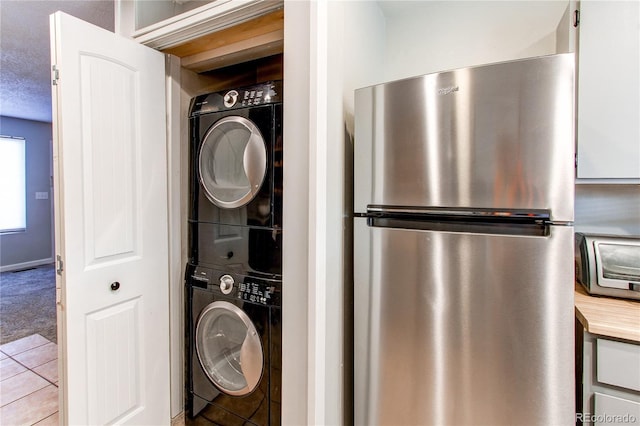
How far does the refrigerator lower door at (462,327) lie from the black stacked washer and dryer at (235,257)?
0.42 meters

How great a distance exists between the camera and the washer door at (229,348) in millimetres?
1465

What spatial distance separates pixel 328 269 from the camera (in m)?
1.22

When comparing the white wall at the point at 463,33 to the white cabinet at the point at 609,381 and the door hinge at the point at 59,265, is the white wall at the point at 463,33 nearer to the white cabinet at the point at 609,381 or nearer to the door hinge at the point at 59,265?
the white cabinet at the point at 609,381

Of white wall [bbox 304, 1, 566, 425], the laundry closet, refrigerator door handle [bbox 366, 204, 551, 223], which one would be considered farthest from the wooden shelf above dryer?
refrigerator door handle [bbox 366, 204, 551, 223]

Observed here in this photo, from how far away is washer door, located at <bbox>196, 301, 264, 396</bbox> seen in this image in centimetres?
146

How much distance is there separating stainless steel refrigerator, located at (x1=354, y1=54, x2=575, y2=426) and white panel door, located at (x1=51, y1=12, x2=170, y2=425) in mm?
1087

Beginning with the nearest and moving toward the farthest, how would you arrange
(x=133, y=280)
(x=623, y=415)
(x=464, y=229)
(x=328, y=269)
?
1. (x=623, y=415)
2. (x=464, y=229)
3. (x=328, y=269)
4. (x=133, y=280)

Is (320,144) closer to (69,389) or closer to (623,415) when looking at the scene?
(623,415)

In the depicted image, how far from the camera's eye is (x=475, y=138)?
1044mm

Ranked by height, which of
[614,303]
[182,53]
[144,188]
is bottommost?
[614,303]

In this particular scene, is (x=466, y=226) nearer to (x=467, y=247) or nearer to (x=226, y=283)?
(x=467, y=247)

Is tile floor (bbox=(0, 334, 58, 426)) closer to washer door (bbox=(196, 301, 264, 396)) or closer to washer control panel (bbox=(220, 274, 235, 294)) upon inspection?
washer door (bbox=(196, 301, 264, 396))

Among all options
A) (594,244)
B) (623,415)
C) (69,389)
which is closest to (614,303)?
(594,244)

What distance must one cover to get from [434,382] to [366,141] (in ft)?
3.13
